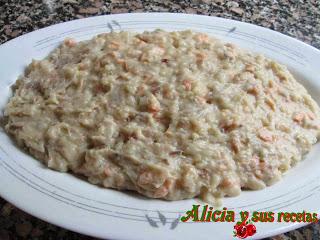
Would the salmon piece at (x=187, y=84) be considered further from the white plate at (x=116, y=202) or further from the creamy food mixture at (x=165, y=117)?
the white plate at (x=116, y=202)

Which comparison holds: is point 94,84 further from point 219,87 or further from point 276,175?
point 276,175

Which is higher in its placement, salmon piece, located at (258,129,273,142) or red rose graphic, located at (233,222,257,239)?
salmon piece, located at (258,129,273,142)

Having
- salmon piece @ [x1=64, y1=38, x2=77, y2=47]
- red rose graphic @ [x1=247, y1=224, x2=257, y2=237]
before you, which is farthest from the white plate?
salmon piece @ [x1=64, y1=38, x2=77, y2=47]

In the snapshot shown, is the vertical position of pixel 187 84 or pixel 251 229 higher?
pixel 187 84

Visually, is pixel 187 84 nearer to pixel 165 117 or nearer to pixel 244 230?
pixel 165 117

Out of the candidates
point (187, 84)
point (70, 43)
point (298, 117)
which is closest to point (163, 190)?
point (187, 84)

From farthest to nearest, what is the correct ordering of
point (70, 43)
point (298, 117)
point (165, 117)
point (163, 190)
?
point (70, 43), point (298, 117), point (165, 117), point (163, 190)

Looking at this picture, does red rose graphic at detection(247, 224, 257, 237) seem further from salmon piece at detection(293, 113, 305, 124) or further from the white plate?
salmon piece at detection(293, 113, 305, 124)

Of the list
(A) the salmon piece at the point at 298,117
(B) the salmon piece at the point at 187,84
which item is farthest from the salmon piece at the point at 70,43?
(A) the salmon piece at the point at 298,117
